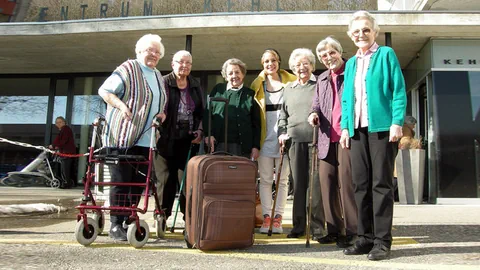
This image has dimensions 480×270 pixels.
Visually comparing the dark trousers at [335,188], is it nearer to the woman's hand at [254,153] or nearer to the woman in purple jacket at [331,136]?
the woman in purple jacket at [331,136]

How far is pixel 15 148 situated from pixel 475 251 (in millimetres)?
12927

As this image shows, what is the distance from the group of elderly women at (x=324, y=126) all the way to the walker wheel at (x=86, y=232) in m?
0.90

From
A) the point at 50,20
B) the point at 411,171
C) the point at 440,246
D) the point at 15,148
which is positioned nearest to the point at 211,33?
the point at 50,20

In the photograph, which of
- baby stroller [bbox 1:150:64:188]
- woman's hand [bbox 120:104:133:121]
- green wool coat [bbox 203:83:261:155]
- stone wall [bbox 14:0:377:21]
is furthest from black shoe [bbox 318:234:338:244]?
baby stroller [bbox 1:150:64:188]

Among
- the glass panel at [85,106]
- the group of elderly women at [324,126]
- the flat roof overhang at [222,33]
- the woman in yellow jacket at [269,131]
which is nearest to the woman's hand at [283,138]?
the group of elderly women at [324,126]

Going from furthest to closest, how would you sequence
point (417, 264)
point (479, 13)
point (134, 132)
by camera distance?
Answer: 1. point (479, 13)
2. point (134, 132)
3. point (417, 264)

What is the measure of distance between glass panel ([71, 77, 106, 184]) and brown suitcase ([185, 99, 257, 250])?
10329mm

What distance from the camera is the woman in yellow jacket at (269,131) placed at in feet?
14.2

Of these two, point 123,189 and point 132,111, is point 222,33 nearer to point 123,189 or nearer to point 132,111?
point 132,111

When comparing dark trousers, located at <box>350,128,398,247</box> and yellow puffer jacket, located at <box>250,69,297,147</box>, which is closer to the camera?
dark trousers, located at <box>350,128,398,247</box>

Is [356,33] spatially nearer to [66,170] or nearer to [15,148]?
[66,170]

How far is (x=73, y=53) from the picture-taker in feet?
35.4

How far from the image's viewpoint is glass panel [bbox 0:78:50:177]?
41.9 ft

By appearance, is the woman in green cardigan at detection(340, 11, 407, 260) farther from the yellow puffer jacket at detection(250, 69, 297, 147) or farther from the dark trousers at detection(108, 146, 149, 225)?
the dark trousers at detection(108, 146, 149, 225)
